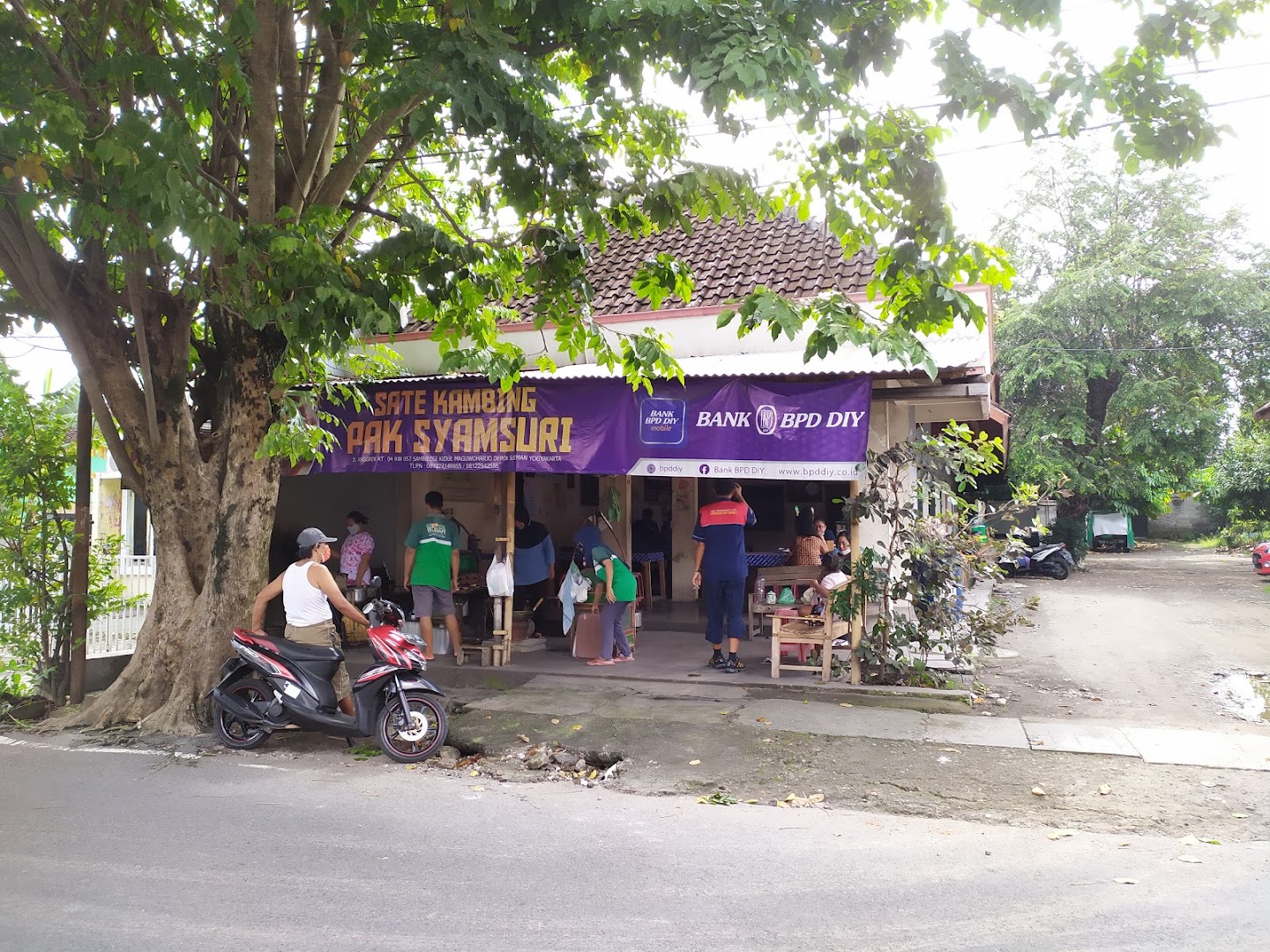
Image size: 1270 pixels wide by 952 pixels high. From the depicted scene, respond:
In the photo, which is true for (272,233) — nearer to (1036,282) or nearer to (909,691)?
(909,691)

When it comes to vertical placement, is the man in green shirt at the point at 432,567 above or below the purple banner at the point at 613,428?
below

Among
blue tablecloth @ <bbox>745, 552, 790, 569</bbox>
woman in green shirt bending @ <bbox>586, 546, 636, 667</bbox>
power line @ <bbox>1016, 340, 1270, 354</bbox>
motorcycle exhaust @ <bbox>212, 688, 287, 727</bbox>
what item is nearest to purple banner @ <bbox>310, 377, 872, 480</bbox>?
woman in green shirt bending @ <bbox>586, 546, 636, 667</bbox>

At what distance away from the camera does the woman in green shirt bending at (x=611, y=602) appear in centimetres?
989

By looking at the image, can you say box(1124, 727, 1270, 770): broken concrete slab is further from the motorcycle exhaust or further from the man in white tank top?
the motorcycle exhaust

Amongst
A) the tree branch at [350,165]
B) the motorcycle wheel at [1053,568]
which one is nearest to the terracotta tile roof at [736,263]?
the tree branch at [350,165]

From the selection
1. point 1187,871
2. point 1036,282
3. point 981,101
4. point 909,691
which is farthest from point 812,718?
point 1036,282

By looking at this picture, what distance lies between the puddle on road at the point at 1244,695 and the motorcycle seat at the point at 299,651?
7.45 metres

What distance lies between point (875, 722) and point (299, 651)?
4535 mm

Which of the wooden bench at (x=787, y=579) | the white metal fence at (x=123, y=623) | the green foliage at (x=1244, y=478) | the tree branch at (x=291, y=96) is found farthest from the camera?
the green foliage at (x=1244, y=478)

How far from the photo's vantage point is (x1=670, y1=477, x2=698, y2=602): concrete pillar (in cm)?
1482

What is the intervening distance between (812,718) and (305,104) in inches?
266

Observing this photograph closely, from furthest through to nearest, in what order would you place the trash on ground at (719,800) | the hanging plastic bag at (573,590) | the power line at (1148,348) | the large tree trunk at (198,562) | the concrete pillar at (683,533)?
the power line at (1148,348), the concrete pillar at (683,533), the hanging plastic bag at (573,590), the large tree trunk at (198,562), the trash on ground at (719,800)

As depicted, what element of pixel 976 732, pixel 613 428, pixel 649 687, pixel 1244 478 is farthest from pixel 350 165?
pixel 1244 478

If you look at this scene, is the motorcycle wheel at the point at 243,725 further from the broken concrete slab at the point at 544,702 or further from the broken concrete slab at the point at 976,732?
the broken concrete slab at the point at 976,732
